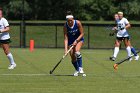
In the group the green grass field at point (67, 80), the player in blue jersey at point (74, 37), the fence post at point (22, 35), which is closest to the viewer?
the green grass field at point (67, 80)

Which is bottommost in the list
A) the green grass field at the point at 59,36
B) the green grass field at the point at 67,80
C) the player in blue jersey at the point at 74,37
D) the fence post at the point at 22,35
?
the green grass field at the point at 59,36

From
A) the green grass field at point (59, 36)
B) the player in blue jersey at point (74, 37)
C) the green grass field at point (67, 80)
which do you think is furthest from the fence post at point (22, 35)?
the player in blue jersey at point (74, 37)

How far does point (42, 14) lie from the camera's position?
61812 millimetres

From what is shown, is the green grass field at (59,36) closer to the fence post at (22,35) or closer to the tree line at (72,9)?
the fence post at (22,35)

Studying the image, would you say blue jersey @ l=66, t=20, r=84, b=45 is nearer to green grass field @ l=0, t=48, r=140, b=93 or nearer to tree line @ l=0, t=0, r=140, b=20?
green grass field @ l=0, t=48, r=140, b=93

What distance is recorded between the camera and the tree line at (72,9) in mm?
58844

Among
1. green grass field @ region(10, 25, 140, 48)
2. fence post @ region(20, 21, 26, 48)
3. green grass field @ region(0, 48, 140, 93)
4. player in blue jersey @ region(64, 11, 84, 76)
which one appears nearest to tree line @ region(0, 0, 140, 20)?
green grass field @ region(10, 25, 140, 48)

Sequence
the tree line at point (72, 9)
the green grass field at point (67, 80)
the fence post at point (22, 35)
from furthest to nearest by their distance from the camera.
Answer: the tree line at point (72, 9) → the fence post at point (22, 35) → the green grass field at point (67, 80)

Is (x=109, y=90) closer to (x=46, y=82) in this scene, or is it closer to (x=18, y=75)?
(x=46, y=82)

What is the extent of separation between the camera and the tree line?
58844 mm

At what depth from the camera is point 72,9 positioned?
5984 centimetres

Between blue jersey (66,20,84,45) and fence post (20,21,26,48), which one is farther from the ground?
blue jersey (66,20,84,45)

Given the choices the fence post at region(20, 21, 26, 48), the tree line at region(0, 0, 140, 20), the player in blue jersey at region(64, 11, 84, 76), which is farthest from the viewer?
the tree line at region(0, 0, 140, 20)

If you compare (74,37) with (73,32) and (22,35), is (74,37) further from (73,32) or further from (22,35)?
(22,35)
